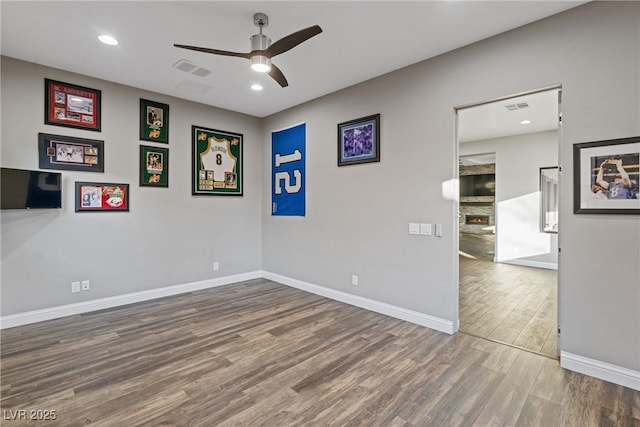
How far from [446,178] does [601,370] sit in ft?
6.65

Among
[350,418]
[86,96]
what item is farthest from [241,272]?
[350,418]

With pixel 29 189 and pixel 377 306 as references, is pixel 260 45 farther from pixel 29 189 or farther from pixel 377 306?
pixel 377 306

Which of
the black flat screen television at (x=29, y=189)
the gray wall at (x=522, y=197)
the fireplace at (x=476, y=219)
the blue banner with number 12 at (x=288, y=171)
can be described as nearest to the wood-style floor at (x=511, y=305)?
the gray wall at (x=522, y=197)

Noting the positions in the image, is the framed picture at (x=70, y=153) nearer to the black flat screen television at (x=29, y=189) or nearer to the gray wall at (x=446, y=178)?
the black flat screen television at (x=29, y=189)

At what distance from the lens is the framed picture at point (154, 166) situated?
431 centimetres

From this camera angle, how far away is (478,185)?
9.39m

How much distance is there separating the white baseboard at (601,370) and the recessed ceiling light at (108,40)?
504cm

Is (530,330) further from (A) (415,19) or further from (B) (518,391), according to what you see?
(A) (415,19)

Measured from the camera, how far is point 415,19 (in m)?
2.68

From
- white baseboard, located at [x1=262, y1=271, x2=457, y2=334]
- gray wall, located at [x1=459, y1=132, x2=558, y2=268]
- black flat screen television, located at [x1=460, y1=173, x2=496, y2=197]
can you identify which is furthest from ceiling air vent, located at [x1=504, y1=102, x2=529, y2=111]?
black flat screen television, located at [x1=460, y1=173, x2=496, y2=197]

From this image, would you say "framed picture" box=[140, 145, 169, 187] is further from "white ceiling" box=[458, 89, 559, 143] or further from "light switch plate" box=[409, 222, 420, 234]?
"white ceiling" box=[458, 89, 559, 143]

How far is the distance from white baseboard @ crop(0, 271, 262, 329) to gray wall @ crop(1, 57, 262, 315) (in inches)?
2.7

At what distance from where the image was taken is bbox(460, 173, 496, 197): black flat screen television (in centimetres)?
920

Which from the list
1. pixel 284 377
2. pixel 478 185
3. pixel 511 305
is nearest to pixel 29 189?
pixel 284 377
